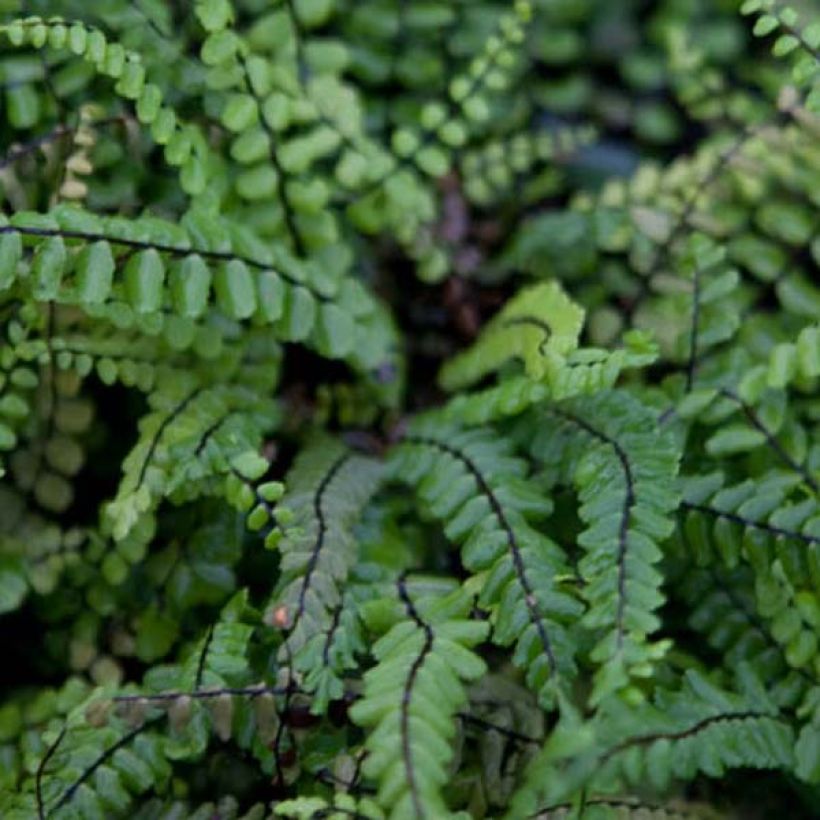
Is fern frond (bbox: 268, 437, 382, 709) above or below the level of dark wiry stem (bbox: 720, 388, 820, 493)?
below

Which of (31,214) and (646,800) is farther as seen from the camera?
(646,800)

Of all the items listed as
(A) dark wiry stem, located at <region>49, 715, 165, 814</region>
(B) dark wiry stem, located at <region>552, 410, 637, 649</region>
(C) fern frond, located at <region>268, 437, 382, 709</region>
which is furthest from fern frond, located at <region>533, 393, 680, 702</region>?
(A) dark wiry stem, located at <region>49, 715, 165, 814</region>

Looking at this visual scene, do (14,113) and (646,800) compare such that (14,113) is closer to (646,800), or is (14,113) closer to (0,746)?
(0,746)

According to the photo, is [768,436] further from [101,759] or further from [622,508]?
[101,759]

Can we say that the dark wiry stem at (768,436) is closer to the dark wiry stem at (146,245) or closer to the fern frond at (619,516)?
the fern frond at (619,516)

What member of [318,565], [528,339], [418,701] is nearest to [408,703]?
[418,701]

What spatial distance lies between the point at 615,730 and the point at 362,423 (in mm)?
1123

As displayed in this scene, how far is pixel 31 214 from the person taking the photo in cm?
185

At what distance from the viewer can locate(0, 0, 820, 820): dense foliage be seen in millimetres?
1791

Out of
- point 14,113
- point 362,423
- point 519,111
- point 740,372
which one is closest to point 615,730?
point 740,372

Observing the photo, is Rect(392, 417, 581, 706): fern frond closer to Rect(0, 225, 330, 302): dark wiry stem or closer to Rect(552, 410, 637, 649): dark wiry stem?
Rect(552, 410, 637, 649): dark wiry stem

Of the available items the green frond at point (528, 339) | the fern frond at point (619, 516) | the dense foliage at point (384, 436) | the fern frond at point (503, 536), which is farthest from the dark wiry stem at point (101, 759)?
the green frond at point (528, 339)

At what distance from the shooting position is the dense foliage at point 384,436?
5.88 ft

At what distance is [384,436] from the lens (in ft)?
8.41
